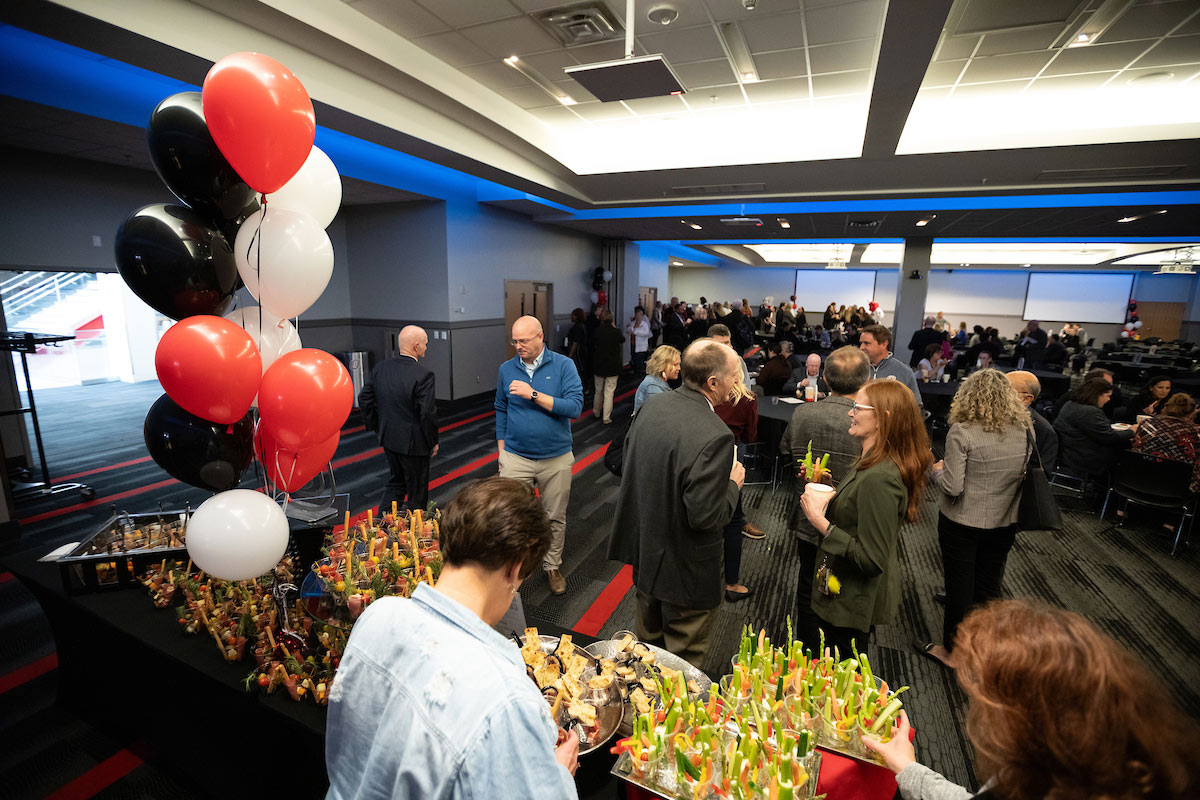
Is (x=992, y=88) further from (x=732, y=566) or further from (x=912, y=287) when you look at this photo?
(x=912, y=287)

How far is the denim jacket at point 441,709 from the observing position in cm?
82

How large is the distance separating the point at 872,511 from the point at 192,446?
2304 mm

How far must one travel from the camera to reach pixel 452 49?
12.6ft

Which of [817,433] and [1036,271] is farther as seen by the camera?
[1036,271]

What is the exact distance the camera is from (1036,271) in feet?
62.6

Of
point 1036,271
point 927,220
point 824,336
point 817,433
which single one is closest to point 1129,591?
point 817,433

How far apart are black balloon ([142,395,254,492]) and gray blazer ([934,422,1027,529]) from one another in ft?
10.0

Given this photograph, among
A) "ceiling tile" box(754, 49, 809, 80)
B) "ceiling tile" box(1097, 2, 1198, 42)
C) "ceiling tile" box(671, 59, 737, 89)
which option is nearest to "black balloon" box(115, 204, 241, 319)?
"ceiling tile" box(671, 59, 737, 89)

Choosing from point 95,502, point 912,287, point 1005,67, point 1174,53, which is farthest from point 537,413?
point 912,287

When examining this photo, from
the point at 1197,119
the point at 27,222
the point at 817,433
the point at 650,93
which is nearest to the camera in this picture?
the point at 817,433

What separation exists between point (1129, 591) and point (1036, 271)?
20775mm

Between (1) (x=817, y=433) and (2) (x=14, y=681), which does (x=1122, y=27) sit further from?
(2) (x=14, y=681)

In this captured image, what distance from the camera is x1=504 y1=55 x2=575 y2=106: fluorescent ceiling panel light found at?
3980mm

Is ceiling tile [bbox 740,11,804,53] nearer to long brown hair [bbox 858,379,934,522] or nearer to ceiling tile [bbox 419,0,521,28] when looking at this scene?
ceiling tile [bbox 419,0,521,28]
